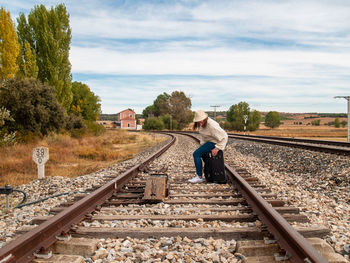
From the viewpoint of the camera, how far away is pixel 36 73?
25.6 metres

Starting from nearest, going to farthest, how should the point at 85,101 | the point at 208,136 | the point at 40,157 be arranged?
the point at 208,136
the point at 40,157
the point at 85,101

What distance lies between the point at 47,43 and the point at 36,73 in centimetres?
387

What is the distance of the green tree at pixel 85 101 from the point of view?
57.5m

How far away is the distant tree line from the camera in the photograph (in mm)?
18891

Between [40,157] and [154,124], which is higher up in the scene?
[154,124]

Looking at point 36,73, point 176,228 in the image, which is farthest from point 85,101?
point 176,228

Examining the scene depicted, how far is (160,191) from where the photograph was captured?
4738mm

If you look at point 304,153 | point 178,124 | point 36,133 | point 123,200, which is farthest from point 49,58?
point 178,124

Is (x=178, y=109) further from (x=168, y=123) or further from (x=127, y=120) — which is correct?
(x=127, y=120)

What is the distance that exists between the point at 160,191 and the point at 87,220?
1.33m

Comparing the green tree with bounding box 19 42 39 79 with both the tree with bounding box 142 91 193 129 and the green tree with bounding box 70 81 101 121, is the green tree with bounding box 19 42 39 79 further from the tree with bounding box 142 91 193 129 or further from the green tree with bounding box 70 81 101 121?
the tree with bounding box 142 91 193 129

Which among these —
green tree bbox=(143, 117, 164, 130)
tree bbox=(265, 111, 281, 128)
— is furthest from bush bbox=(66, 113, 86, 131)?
tree bbox=(265, 111, 281, 128)

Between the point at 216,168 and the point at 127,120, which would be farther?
the point at 127,120

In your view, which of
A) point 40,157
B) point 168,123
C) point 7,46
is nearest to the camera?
point 40,157
